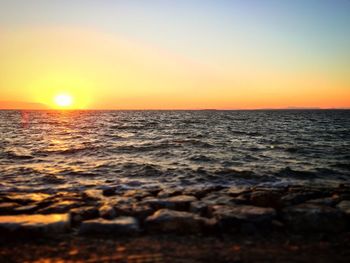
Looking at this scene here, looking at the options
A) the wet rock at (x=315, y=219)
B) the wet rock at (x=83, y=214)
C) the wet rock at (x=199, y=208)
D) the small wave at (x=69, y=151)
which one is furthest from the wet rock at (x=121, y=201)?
the small wave at (x=69, y=151)

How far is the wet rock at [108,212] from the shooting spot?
739cm

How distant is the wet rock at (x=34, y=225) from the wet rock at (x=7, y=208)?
42.1 inches

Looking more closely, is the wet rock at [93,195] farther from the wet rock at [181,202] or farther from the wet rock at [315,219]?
the wet rock at [315,219]

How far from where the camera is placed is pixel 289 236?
6.39 m

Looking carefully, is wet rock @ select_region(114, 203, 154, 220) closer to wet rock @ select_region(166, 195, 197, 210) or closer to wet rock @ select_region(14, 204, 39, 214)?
wet rock @ select_region(166, 195, 197, 210)

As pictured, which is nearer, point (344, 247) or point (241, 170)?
point (344, 247)

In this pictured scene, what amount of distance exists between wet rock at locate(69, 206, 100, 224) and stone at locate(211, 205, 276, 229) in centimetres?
264

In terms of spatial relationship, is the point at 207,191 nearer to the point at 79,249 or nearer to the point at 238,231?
the point at 238,231

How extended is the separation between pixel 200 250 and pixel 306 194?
4.59 meters

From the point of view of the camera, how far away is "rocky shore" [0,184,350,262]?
6.39m

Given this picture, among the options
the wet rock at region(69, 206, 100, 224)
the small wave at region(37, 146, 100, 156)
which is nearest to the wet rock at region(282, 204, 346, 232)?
the wet rock at region(69, 206, 100, 224)

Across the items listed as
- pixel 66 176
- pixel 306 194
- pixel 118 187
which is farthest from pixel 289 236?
pixel 66 176

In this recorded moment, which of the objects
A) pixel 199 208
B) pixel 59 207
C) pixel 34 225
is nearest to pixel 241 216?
pixel 199 208

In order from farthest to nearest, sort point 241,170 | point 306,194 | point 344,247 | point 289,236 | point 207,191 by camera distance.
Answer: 1. point 241,170
2. point 207,191
3. point 306,194
4. point 289,236
5. point 344,247
